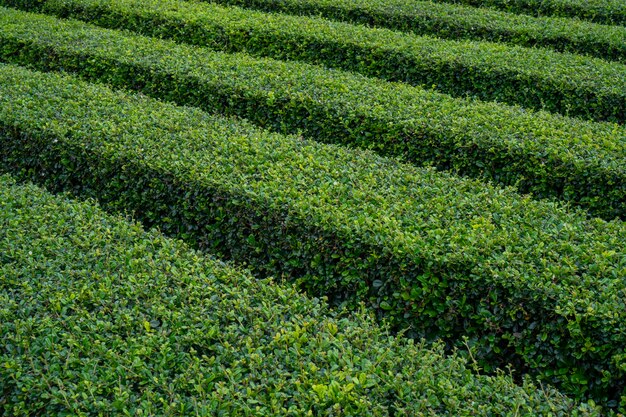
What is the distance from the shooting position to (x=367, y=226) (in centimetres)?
519

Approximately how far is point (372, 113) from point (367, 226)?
2.76m

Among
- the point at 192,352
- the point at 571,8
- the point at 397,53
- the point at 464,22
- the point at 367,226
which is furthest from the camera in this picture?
the point at 571,8

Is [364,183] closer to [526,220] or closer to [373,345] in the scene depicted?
[526,220]

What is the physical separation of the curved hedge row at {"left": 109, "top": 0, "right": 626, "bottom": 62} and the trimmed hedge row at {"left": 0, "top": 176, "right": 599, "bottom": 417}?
8.63 metres

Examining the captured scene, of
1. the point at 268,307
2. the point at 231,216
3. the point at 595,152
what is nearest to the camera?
the point at 268,307

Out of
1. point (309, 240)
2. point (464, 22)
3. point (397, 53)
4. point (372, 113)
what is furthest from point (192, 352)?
point (464, 22)

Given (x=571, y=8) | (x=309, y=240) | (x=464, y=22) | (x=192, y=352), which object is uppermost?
(x=571, y=8)

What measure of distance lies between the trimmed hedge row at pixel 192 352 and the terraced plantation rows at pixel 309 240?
1 centimetres

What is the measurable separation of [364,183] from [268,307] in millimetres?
1974

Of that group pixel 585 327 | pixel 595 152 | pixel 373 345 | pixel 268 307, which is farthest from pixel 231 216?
pixel 595 152

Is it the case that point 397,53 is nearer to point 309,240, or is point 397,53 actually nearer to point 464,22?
point 464,22

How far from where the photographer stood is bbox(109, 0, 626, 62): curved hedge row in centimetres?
1128

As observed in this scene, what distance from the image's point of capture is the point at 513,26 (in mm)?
11812

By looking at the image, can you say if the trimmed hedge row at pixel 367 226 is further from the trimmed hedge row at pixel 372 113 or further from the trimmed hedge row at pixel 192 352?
the trimmed hedge row at pixel 372 113
